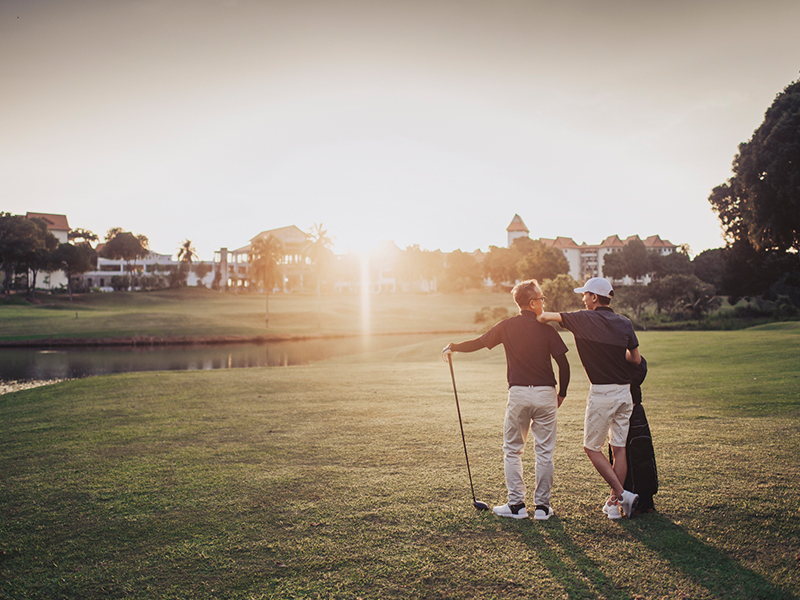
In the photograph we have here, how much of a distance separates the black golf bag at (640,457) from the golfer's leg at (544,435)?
0.88 m

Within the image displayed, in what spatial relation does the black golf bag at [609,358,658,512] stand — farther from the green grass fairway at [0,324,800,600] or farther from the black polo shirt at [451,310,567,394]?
the black polo shirt at [451,310,567,394]

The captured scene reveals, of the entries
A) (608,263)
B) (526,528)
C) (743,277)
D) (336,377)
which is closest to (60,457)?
(526,528)

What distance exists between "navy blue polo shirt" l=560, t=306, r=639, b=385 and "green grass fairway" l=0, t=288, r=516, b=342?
4837cm

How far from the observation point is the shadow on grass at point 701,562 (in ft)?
12.7

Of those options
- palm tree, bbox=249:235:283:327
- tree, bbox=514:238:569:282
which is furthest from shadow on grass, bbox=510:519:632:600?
tree, bbox=514:238:569:282

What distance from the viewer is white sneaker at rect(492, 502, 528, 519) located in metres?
5.25

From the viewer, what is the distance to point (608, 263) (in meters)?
118

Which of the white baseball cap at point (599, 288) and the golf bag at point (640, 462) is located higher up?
the white baseball cap at point (599, 288)

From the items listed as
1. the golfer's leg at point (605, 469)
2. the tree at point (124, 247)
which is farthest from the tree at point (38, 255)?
the golfer's leg at point (605, 469)

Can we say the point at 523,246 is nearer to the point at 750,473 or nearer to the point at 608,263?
the point at 608,263

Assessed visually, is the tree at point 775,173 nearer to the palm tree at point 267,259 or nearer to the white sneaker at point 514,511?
the white sneaker at point 514,511

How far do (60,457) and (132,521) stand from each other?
354 cm

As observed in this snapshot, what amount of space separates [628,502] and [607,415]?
0.97 metres

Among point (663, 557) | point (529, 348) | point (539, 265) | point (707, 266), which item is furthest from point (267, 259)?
point (707, 266)
